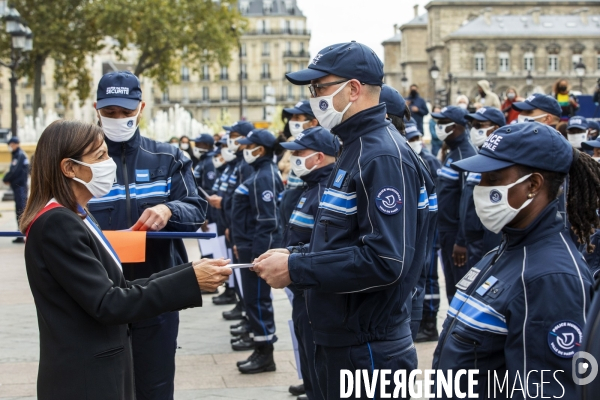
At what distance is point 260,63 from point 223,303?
108m

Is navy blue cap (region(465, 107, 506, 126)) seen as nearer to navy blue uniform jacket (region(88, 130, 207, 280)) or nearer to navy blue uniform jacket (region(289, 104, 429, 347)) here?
navy blue uniform jacket (region(88, 130, 207, 280))

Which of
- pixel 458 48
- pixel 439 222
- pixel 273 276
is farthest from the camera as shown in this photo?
pixel 458 48

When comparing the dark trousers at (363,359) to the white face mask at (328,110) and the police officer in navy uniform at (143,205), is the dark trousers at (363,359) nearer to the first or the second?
the white face mask at (328,110)

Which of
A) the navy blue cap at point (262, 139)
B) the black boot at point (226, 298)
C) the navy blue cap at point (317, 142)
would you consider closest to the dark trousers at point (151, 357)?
the navy blue cap at point (317, 142)

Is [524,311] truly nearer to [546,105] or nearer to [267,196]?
[546,105]

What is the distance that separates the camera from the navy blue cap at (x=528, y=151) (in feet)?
10.9

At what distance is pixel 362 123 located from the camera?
13.3 ft

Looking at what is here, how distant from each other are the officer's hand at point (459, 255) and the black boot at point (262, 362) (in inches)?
79.5

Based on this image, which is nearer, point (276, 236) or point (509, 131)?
point (509, 131)

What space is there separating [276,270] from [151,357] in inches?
57.1

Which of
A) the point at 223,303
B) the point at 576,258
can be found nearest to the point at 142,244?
the point at 576,258

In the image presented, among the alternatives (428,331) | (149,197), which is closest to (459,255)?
(428,331)

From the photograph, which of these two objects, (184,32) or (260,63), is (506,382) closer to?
(184,32)

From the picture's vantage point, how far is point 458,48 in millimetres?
112188
